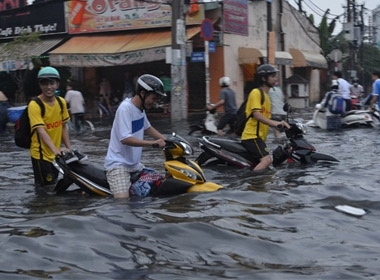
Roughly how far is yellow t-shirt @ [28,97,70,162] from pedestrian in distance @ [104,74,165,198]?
41.5 inches

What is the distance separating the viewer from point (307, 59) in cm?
3447

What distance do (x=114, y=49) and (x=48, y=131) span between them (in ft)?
60.4

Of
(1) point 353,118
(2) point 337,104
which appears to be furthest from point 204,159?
(1) point 353,118

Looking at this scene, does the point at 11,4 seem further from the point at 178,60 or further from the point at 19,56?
the point at 178,60

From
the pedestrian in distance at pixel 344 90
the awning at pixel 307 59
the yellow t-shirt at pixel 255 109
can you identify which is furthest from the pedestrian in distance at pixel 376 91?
the awning at pixel 307 59

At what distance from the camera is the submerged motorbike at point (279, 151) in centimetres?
978

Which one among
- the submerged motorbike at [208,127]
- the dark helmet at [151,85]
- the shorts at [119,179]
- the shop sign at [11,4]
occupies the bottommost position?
the submerged motorbike at [208,127]

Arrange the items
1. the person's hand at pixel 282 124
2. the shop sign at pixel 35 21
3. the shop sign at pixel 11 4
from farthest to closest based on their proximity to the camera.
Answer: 1. the shop sign at pixel 11 4
2. the shop sign at pixel 35 21
3. the person's hand at pixel 282 124

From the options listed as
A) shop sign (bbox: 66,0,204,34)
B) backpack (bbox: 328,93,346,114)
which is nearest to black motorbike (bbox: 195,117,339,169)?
backpack (bbox: 328,93,346,114)

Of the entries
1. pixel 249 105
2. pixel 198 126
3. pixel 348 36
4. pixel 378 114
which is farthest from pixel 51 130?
pixel 348 36

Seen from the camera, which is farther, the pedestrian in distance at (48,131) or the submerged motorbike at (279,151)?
the submerged motorbike at (279,151)

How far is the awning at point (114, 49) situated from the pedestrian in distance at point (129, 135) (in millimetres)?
17157

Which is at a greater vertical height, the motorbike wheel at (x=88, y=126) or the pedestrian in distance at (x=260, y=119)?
the pedestrian in distance at (x=260, y=119)

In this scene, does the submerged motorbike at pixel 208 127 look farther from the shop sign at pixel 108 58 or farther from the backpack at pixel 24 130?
the backpack at pixel 24 130
